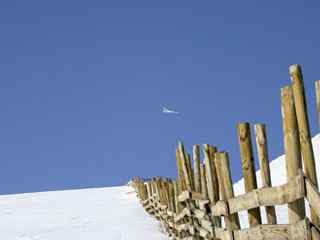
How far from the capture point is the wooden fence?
4762mm

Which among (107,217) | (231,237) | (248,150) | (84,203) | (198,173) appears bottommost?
(231,237)

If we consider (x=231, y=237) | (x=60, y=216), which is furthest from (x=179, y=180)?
(x=60, y=216)

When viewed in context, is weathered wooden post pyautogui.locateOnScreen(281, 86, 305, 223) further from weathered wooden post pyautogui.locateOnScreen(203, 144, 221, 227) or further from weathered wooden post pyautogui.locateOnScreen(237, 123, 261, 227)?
weathered wooden post pyautogui.locateOnScreen(203, 144, 221, 227)

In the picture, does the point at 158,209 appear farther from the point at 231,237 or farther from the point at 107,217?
the point at 231,237

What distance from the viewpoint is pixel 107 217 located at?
15.8m

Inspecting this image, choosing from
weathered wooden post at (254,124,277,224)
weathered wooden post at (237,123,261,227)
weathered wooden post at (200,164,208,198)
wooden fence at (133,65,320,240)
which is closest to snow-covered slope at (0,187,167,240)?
wooden fence at (133,65,320,240)

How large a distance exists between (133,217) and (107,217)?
0.68 meters

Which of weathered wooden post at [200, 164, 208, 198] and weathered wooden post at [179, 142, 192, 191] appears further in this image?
weathered wooden post at [179, 142, 192, 191]

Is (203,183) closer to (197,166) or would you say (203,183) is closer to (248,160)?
(197,166)

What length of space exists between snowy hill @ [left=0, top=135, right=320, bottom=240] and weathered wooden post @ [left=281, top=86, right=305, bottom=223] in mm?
5999

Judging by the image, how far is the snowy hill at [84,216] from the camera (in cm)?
1305

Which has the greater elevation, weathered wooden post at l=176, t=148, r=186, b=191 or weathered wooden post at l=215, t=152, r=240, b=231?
weathered wooden post at l=176, t=148, r=186, b=191

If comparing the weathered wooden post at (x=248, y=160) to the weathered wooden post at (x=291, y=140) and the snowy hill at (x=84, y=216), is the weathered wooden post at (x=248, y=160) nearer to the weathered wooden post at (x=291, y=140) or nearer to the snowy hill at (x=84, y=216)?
the weathered wooden post at (x=291, y=140)

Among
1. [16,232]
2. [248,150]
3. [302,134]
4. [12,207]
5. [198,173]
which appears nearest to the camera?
[302,134]
